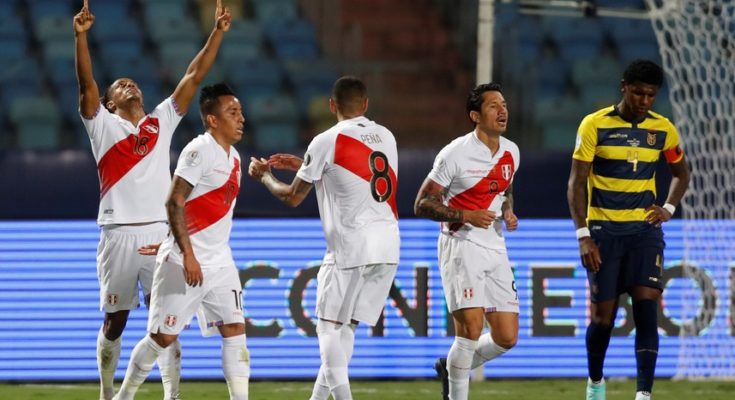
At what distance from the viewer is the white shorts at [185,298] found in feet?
23.3

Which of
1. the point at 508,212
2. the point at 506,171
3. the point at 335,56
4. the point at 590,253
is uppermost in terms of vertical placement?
the point at 335,56

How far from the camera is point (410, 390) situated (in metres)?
9.90

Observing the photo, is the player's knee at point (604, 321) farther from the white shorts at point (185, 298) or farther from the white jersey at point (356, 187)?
the white shorts at point (185, 298)

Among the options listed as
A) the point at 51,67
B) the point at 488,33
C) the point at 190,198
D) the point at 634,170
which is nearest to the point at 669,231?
the point at 488,33

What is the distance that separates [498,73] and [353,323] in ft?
16.4

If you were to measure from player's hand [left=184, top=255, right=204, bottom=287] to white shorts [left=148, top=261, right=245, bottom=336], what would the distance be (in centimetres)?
19

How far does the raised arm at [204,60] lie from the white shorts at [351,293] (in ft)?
4.54

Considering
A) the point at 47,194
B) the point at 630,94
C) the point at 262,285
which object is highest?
the point at 630,94

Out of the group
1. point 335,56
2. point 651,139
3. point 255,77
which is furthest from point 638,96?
point 255,77

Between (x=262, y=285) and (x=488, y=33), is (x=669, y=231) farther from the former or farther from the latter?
(x=262, y=285)

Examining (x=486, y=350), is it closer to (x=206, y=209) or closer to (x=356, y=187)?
(x=356, y=187)

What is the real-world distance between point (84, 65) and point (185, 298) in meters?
1.46

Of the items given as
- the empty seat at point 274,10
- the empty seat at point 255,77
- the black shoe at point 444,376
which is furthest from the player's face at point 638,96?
the empty seat at point 274,10

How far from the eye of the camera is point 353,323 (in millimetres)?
7340
